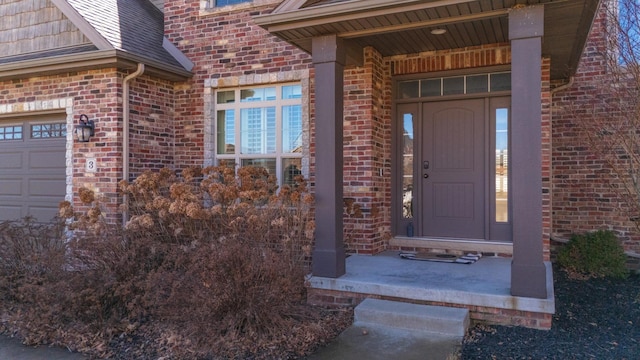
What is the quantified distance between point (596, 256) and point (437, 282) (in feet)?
9.68

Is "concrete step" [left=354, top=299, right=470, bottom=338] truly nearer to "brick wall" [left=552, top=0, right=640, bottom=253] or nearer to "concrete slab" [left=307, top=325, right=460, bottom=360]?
"concrete slab" [left=307, top=325, right=460, bottom=360]

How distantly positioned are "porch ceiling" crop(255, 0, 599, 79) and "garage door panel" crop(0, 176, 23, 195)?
17.9 feet

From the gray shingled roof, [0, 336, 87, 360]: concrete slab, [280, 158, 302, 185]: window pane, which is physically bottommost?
[0, 336, 87, 360]: concrete slab

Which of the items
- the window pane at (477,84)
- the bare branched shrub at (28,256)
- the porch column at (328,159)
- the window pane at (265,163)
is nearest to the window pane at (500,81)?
the window pane at (477,84)

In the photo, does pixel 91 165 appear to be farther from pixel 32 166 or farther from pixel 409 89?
pixel 409 89

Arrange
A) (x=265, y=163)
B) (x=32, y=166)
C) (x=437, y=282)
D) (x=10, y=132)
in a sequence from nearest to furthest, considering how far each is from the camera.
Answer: (x=437, y=282)
(x=265, y=163)
(x=32, y=166)
(x=10, y=132)

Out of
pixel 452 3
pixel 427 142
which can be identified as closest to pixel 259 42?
pixel 427 142

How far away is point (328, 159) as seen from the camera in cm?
530

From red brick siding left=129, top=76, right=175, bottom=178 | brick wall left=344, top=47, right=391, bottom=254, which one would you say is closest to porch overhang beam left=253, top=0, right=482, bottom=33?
brick wall left=344, top=47, right=391, bottom=254

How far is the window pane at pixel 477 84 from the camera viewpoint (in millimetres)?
6540

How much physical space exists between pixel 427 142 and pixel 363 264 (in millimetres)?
2067

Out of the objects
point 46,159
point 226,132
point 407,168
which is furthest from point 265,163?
point 46,159

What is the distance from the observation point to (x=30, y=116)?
26.2 feet

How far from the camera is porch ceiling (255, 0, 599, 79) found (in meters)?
4.63
